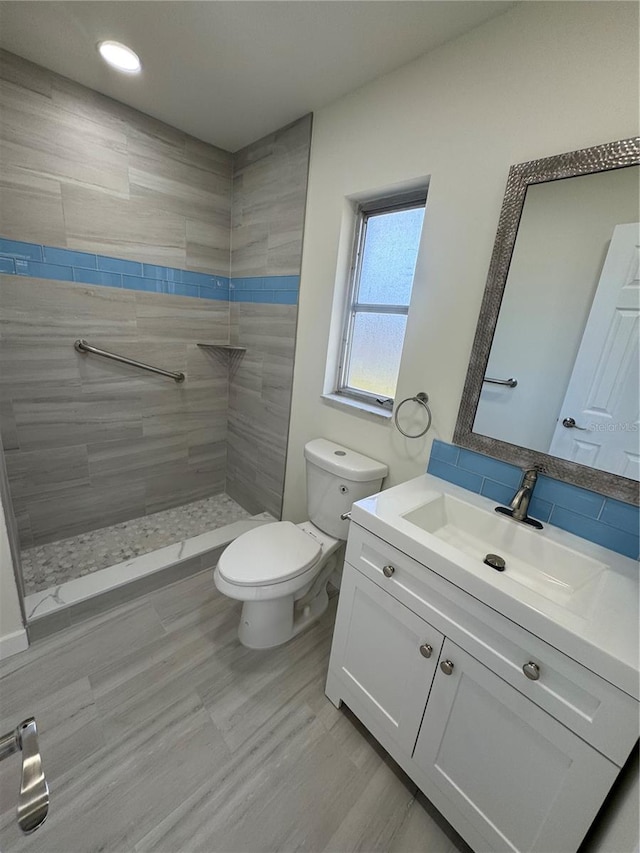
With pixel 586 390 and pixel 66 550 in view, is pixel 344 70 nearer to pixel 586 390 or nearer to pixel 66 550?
pixel 586 390

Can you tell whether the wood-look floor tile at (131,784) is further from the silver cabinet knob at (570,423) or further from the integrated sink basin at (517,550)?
the silver cabinet knob at (570,423)

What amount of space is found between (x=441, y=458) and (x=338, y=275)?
971 mm

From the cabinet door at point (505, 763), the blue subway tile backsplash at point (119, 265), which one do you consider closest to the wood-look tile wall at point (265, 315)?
the blue subway tile backsplash at point (119, 265)

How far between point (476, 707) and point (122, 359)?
2.15 meters

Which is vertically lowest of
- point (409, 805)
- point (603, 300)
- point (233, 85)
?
point (409, 805)

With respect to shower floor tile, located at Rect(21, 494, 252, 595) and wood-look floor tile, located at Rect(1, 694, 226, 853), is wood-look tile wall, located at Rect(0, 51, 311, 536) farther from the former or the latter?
wood-look floor tile, located at Rect(1, 694, 226, 853)

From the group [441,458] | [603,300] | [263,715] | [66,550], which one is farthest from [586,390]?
[66,550]

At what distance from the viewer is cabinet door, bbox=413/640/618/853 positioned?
2.39 feet

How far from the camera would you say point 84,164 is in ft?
5.47

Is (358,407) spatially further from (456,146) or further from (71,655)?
(71,655)

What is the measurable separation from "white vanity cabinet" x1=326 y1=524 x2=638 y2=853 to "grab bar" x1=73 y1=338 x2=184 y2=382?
5.27 ft

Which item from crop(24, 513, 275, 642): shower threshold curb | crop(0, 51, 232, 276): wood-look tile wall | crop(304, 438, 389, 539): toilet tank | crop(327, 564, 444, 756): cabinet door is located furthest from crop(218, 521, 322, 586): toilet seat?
crop(0, 51, 232, 276): wood-look tile wall

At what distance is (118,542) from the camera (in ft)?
6.70

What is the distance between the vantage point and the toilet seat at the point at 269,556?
136 cm
